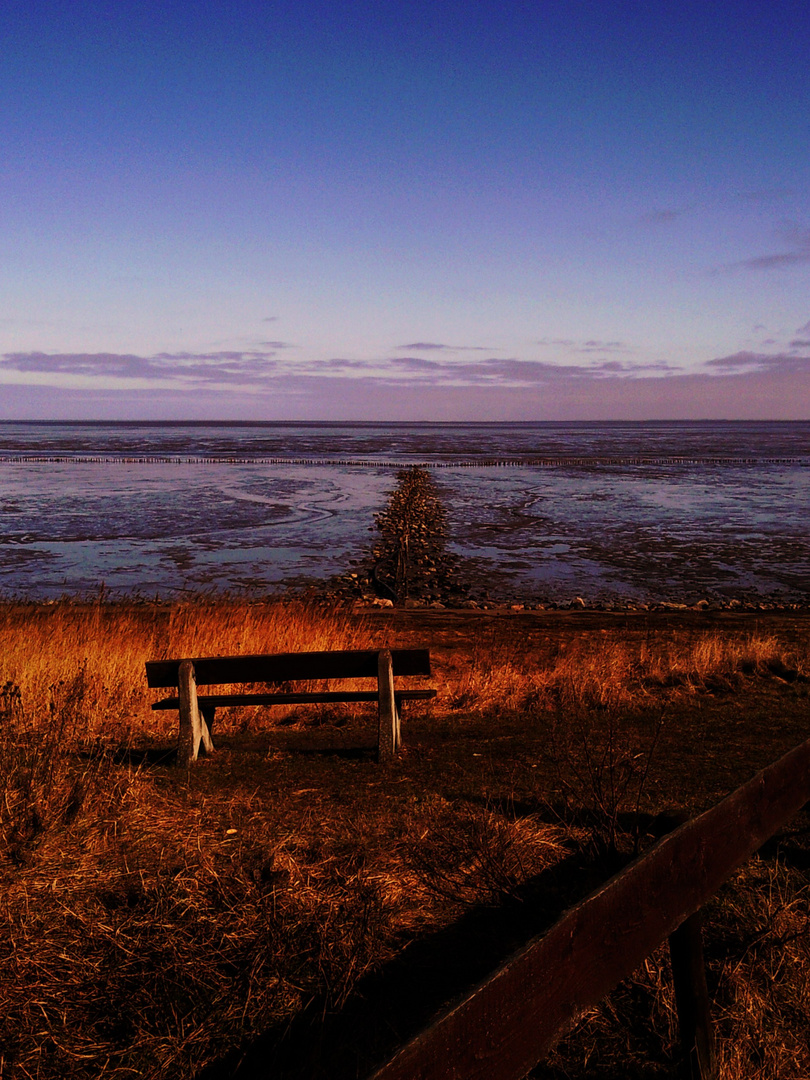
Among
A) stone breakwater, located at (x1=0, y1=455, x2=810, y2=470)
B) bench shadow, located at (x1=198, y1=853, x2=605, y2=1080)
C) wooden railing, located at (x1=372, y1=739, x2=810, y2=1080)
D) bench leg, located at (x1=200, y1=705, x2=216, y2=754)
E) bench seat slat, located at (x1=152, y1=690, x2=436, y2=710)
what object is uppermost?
wooden railing, located at (x1=372, y1=739, x2=810, y2=1080)

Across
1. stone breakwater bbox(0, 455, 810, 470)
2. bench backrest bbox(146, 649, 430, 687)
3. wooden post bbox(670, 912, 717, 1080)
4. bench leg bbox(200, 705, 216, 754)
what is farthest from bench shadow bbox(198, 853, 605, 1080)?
stone breakwater bbox(0, 455, 810, 470)

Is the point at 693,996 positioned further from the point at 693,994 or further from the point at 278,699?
the point at 278,699

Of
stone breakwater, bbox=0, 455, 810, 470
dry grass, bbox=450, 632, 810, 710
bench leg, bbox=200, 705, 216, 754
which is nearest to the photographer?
bench leg, bbox=200, 705, 216, 754

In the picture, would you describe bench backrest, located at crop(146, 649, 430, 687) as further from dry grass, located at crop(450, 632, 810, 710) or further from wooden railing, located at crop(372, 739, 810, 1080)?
wooden railing, located at crop(372, 739, 810, 1080)

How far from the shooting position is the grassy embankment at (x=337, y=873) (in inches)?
133

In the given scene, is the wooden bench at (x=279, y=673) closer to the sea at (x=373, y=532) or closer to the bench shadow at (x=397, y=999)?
the bench shadow at (x=397, y=999)

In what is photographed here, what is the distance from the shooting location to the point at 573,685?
9398 mm

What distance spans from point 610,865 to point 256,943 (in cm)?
207

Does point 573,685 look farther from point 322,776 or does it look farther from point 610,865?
point 610,865

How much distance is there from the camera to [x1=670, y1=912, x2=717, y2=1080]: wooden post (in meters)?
2.91

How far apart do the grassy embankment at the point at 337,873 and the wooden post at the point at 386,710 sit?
0.83 ft

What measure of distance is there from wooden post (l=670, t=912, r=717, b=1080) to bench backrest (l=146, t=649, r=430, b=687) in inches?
162

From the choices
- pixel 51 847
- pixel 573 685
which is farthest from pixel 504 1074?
pixel 573 685

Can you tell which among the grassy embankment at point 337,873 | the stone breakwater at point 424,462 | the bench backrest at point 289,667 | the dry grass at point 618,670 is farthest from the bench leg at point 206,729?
the stone breakwater at point 424,462
